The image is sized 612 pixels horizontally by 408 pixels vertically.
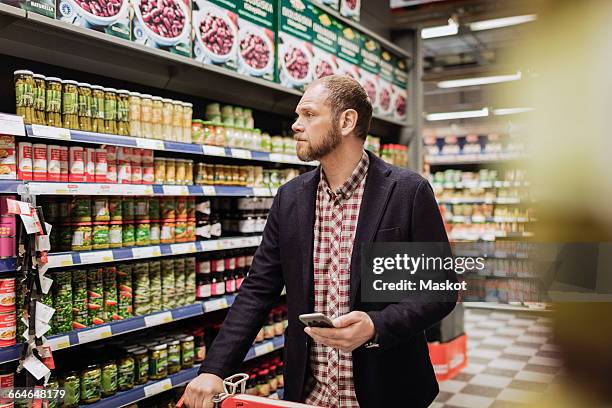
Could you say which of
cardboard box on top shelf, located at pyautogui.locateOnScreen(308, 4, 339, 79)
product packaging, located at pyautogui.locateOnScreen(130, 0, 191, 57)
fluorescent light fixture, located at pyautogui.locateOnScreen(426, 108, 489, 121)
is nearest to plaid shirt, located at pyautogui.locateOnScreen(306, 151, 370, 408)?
product packaging, located at pyautogui.locateOnScreen(130, 0, 191, 57)

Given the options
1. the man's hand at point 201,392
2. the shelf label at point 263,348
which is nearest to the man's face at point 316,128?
the man's hand at point 201,392

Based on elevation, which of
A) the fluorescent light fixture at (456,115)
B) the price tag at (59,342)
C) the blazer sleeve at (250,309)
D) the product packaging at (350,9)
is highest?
the product packaging at (350,9)

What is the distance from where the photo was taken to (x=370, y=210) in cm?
166

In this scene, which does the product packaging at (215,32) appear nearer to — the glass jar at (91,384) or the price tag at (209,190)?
the price tag at (209,190)

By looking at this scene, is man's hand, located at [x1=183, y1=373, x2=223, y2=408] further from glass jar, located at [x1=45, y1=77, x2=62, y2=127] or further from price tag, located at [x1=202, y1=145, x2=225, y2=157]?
price tag, located at [x1=202, y1=145, x2=225, y2=157]

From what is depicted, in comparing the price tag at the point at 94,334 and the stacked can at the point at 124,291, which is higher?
the stacked can at the point at 124,291

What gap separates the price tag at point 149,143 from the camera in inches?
103

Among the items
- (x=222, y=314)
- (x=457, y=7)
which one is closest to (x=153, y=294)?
(x=222, y=314)

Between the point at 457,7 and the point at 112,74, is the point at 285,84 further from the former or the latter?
the point at 457,7

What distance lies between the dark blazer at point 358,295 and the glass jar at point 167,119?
1.30m

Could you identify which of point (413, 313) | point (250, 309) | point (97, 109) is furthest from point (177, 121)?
point (413, 313)

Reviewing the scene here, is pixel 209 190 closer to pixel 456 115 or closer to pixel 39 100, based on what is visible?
pixel 39 100

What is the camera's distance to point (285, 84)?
3.76 meters

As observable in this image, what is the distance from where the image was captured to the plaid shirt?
63.8 inches
